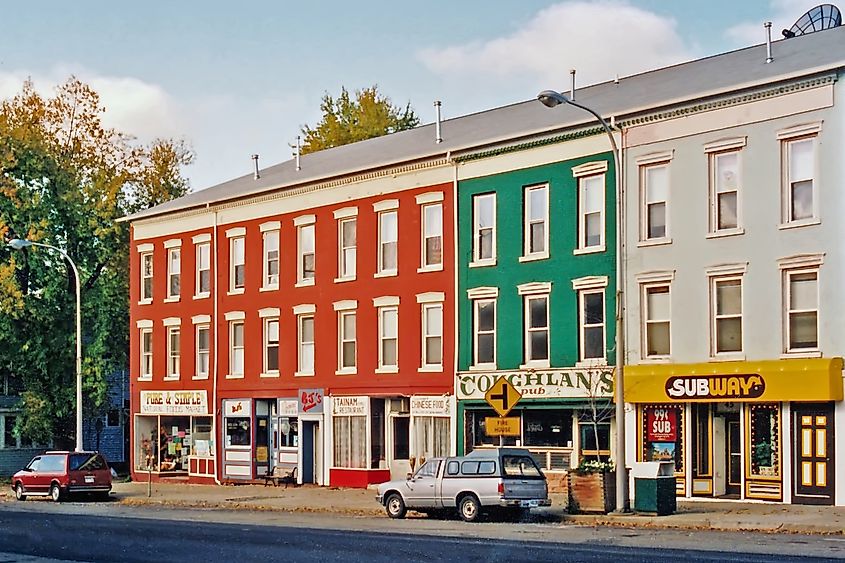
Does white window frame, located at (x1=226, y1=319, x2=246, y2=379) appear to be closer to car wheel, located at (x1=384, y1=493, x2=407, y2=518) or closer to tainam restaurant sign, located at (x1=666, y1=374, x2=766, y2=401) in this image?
car wheel, located at (x1=384, y1=493, x2=407, y2=518)

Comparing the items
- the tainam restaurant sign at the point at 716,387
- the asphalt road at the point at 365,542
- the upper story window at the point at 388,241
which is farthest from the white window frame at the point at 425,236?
the asphalt road at the point at 365,542

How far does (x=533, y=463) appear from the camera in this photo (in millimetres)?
31609

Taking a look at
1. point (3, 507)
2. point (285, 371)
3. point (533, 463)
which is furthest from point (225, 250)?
point (533, 463)

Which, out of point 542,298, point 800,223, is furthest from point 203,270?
point 800,223

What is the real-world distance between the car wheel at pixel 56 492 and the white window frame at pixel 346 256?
36.7 ft

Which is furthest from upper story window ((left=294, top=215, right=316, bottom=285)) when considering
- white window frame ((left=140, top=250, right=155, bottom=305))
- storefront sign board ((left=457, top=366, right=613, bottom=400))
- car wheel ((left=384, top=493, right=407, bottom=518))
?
car wheel ((left=384, top=493, right=407, bottom=518))

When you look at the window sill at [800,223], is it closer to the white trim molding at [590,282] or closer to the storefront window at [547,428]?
the white trim molding at [590,282]

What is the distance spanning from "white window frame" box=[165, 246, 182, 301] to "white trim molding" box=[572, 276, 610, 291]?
20.5 metres

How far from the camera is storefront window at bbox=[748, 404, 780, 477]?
33.9 meters

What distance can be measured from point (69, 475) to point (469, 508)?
18.3 meters

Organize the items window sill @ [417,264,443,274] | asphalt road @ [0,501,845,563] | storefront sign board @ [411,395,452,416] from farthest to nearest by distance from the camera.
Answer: window sill @ [417,264,443,274], storefront sign board @ [411,395,452,416], asphalt road @ [0,501,845,563]

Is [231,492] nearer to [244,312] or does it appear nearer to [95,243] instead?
[244,312]

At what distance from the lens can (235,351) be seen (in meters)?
51.6

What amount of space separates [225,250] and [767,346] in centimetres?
2383
